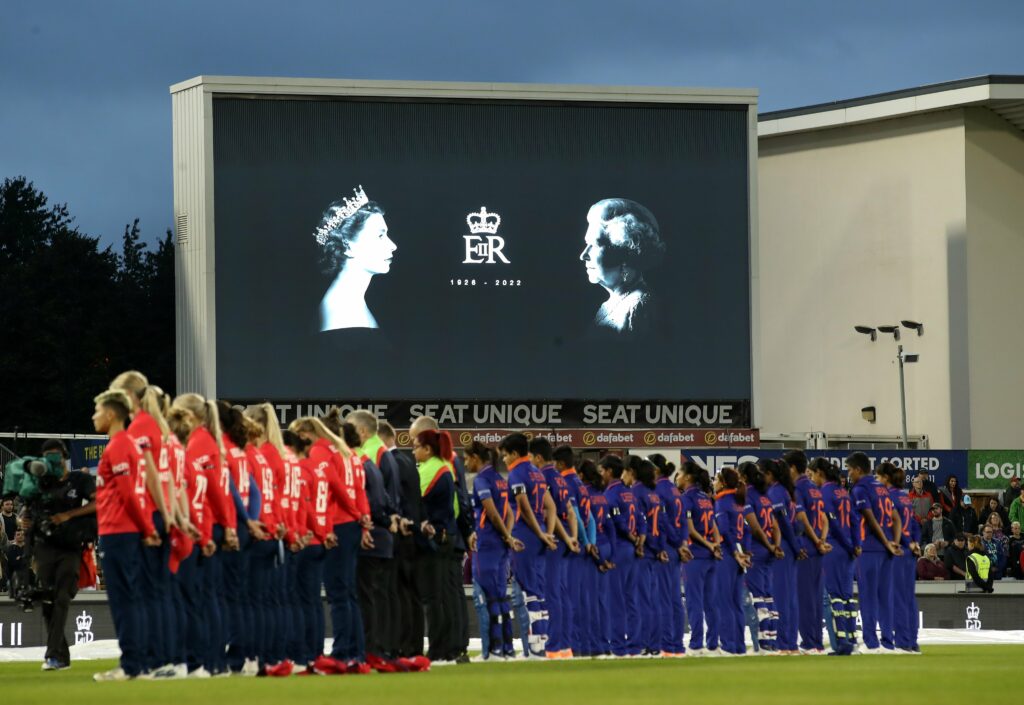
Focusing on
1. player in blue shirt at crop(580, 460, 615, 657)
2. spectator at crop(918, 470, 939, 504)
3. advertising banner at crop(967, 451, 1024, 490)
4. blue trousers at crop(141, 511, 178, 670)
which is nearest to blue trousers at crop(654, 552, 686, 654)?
player in blue shirt at crop(580, 460, 615, 657)

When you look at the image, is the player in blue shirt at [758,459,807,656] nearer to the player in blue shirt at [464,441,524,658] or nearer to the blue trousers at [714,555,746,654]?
the blue trousers at [714,555,746,654]

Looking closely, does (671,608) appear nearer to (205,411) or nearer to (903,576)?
(903,576)

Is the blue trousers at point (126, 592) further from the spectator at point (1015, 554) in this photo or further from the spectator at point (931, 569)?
the spectator at point (1015, 554)

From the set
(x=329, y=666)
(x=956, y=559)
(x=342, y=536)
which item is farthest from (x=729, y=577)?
(x=956, y=559)

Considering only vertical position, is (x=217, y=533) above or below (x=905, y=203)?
below

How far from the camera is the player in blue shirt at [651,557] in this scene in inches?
719

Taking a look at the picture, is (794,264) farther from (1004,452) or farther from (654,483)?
(654,483)

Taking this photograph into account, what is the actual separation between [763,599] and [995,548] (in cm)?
1027

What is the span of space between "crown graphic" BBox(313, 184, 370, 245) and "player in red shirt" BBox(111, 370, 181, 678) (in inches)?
879

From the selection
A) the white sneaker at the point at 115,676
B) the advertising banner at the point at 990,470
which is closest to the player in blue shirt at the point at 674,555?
the white sneaker at the point at 115,676

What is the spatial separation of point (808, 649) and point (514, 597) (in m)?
3.20

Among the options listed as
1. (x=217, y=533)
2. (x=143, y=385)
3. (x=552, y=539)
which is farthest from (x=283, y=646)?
(x=552, y=539)

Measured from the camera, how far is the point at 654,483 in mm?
18391

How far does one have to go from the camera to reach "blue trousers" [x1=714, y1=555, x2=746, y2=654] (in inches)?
720
